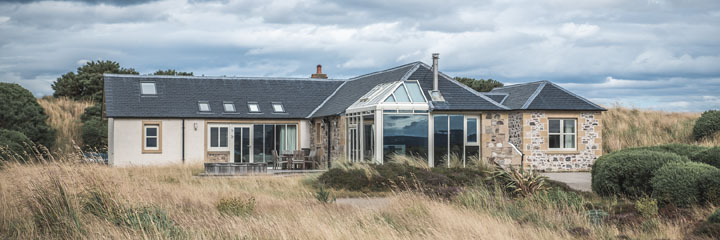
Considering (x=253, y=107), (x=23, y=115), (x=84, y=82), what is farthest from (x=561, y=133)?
(x=84, y=82)

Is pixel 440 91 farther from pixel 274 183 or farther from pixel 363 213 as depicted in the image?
pixel 363 213

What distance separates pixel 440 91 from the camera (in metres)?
21.4

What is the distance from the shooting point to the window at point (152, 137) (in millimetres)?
24031

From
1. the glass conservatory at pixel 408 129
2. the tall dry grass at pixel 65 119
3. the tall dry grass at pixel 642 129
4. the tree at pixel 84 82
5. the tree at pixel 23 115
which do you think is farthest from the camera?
the tree at pixel 84 82

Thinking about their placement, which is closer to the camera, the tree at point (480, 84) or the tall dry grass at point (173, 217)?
the tall dry grass at point (173, 217)

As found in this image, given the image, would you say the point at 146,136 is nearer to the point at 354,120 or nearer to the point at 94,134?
the point at 94,134

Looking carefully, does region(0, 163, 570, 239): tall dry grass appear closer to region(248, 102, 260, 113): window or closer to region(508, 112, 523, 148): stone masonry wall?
region(508, 112, 523, 148): stone masonry wall

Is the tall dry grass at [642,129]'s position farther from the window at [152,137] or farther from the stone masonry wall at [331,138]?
the window at [152,137]

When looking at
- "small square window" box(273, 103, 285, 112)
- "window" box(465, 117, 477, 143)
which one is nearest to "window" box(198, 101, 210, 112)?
"small square window" box(273, 103, 285, 112)

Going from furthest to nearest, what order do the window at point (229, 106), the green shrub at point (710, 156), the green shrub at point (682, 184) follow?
the window at point (229, 106), the green shrub at point (710, 156), the green shrub at point (682, 184)

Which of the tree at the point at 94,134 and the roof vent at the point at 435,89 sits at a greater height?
the roof vent at the point at 435,89

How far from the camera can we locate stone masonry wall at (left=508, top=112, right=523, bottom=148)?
22078 mm

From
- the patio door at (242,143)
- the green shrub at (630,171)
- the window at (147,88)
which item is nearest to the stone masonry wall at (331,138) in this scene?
the patio door at (242,143)

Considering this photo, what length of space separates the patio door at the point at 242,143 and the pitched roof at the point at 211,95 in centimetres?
52
